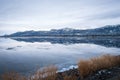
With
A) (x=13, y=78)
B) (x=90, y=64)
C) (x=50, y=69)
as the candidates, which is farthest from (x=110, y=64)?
(x=13, y=78)

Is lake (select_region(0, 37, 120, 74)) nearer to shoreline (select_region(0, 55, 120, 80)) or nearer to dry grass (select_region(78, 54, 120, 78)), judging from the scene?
dry grass (select_region(78, 54, 120, 78))

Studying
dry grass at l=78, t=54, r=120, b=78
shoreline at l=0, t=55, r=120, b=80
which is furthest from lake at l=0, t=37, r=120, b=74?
shoreline at l=0, t=55, r=120, b=80

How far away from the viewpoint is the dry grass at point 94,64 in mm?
12995

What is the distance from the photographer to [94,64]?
46.8 ft

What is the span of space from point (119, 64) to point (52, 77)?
7.05m

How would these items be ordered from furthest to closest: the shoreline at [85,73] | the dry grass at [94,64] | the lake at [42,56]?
the lake at [42,56] < the dry grass at [94,64] < the shoreline at [85,73]

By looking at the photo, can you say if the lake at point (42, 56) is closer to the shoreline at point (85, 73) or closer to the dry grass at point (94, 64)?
the dry grass at point (94, 64)

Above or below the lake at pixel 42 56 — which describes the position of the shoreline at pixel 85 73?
above

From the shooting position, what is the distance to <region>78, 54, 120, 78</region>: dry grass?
42.6 feet

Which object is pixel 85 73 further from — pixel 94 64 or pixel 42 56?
pixel 42 56

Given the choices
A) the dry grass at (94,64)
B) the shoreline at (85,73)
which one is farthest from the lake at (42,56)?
the shoreline at (85,73)

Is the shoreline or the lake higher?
the shoreline

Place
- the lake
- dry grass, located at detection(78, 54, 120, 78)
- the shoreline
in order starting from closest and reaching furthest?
1. the shoreline
2. dry grass, located at detection(78, 54, 120, 78)
3. the lake

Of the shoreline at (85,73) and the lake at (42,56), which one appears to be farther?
the lake at (42,56)
